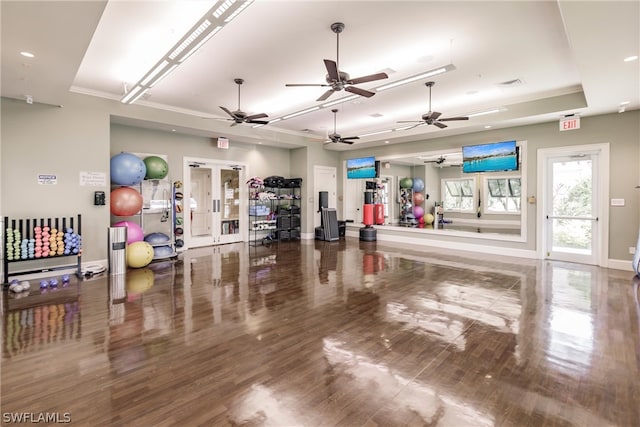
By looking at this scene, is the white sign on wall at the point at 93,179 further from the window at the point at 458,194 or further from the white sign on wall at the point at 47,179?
the window at the point at 458,194

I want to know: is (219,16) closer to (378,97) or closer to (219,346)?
(219,346)

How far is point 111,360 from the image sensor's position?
2.66 m

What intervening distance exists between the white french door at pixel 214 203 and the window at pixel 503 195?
361 inches

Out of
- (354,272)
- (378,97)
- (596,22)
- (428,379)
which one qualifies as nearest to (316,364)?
(428,379)

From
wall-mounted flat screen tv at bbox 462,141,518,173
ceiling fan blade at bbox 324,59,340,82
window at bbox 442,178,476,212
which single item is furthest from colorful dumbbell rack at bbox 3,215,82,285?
window at bbox 442,178,476,212

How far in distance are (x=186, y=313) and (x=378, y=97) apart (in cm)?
521

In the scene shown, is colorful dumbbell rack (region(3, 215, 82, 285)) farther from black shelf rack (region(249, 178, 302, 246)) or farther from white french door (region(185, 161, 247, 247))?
black shelf rack (region(249, 178, 302, 246))

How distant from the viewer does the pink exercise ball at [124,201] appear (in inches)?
246

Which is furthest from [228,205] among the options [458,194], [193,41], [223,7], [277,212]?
[458,194]

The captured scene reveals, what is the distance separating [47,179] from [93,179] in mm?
651

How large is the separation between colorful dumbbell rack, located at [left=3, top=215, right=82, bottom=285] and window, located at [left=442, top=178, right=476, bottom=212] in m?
12.5

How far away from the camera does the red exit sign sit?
20.4 feet

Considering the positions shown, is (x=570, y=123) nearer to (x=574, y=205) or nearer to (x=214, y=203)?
(x=574, y=205)

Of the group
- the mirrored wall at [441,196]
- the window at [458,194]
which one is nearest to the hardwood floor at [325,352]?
the mirrored wall at [441,196]
